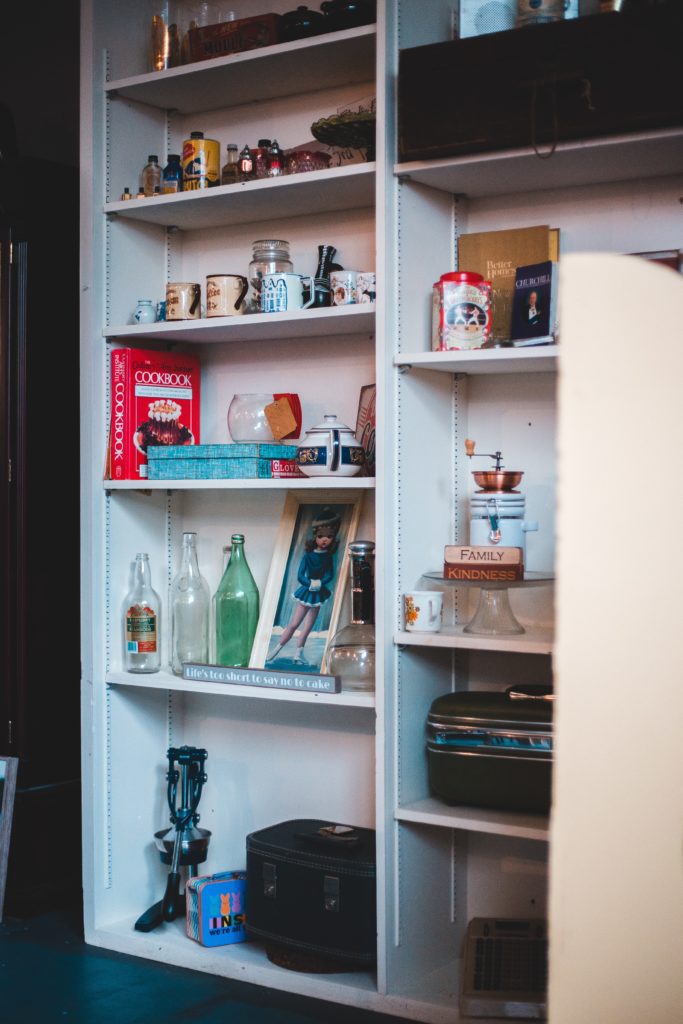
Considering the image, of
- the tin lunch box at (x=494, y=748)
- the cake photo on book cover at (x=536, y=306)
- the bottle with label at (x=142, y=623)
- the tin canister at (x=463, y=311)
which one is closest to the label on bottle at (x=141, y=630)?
the bottle with label at (x=142, y=623)

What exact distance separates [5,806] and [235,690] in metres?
0.75

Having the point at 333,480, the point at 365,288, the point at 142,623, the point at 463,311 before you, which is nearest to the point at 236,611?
the point at 142,623

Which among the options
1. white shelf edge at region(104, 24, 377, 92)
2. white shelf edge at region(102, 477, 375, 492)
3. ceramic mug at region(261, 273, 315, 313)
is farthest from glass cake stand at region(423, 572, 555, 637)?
white shelf edge at region(104, 24, 377, 92)

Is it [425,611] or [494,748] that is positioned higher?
[425,611]

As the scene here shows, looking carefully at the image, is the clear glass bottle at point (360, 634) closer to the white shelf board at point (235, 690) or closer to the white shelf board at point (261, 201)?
the white shelf board at point (235, 690)

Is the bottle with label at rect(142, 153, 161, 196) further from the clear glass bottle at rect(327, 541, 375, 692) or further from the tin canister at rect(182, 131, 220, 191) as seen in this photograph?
the clear glass bottle at rect(327, 541, 375, 692)

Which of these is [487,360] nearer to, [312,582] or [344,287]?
[344,287]

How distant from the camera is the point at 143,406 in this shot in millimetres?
2926

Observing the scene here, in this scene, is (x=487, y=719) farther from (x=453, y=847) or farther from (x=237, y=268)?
(x=237, y=268)

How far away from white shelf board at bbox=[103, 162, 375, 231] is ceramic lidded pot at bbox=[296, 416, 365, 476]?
0.55 meters

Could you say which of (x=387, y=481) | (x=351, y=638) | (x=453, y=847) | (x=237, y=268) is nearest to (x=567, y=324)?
(x=387, y=481)

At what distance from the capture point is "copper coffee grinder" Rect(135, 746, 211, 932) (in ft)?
9.57

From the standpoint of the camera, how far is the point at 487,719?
2.38m

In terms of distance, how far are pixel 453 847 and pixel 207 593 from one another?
2.99 ft
